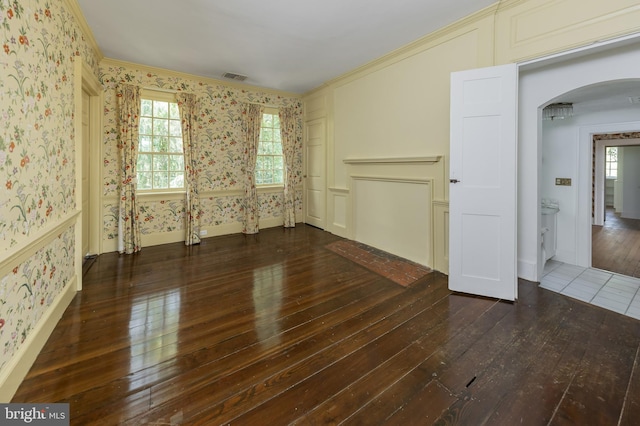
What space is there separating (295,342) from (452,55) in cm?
337

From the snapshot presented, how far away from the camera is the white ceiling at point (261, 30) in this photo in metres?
2.82

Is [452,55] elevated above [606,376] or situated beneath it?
elevated above

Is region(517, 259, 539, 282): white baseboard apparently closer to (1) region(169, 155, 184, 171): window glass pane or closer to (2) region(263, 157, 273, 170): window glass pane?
(2) region(263, 157, 273, 170): window glass pane

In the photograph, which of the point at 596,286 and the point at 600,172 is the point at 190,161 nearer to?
the point at 596,286

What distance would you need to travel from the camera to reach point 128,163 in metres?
4.26

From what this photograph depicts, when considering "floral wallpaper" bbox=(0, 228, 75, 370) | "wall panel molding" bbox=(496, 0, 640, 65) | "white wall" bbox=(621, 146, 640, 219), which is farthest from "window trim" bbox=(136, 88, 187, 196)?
"white wall" bbox=(621, 146, 640, 219)

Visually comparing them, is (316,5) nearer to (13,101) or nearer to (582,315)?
(13,101)

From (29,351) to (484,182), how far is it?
3639 mm

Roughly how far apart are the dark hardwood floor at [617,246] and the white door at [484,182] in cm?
209

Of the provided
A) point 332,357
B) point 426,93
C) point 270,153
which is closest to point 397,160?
point 426,93

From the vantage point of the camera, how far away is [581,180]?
150 inches

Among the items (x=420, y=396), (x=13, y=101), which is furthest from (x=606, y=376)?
(x=13, y=101)

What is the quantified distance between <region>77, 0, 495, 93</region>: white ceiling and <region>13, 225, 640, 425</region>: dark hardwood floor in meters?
2.79

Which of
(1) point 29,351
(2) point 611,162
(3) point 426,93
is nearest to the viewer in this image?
(1) point 29,351
